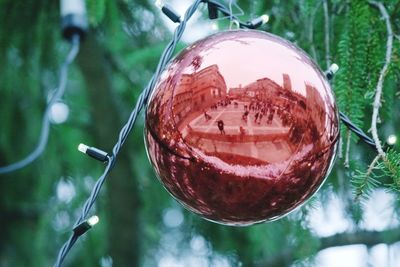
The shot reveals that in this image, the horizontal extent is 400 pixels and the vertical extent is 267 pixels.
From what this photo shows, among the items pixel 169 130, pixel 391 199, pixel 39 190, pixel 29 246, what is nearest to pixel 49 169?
pixel 39 190

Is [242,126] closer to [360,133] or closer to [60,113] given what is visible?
[360,133]

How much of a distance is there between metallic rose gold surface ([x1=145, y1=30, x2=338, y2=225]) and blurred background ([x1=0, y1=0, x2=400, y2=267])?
0.88 ft

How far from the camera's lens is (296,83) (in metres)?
0.69

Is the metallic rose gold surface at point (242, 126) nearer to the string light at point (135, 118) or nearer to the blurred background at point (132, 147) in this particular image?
the string light at point (135, 118)

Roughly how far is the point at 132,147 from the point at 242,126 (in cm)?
165

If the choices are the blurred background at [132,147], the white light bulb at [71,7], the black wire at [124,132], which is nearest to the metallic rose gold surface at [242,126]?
the black wire at [124,132]

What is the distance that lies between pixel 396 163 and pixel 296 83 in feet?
0.51

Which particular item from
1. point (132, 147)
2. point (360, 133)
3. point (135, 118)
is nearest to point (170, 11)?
point (135, 118)

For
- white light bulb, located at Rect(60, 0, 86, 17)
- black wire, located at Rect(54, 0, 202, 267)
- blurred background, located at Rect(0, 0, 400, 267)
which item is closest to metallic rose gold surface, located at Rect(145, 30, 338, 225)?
black wire, located at Rect(54, 0, 202, 267)

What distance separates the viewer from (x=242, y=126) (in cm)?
67

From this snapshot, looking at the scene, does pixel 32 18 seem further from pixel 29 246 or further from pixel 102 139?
pixel 29 246

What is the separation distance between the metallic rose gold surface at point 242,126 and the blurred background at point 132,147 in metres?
0.27

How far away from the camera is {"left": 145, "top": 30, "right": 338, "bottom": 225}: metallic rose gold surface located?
67 cm

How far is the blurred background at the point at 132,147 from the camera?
1.16 meters
